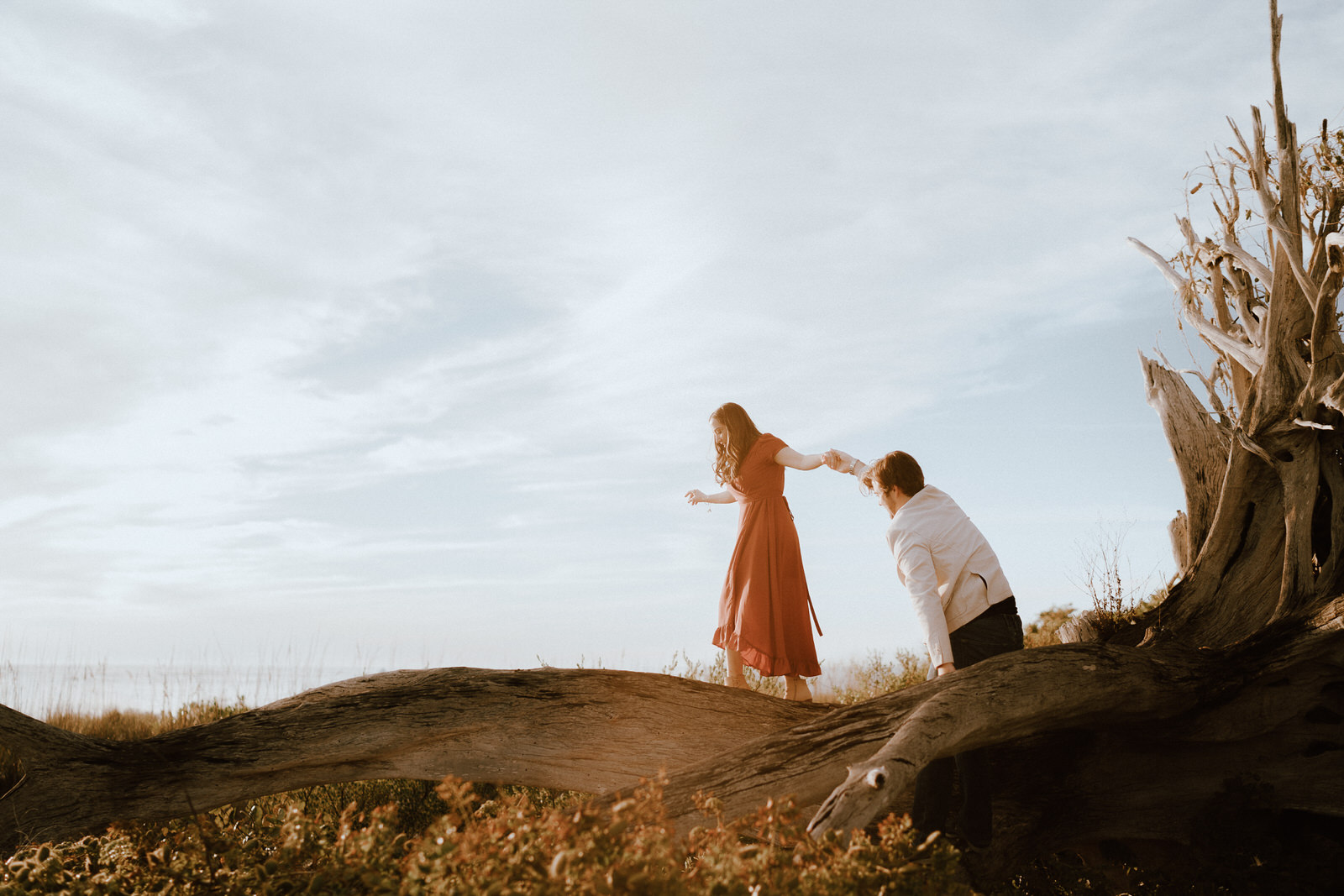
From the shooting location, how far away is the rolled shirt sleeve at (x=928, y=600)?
523cm

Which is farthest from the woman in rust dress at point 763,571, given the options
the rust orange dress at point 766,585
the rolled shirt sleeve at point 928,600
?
the rolled shirt sleeve at point 928,600

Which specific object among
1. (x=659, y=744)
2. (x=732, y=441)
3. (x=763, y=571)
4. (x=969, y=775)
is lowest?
(x=969, y=775)

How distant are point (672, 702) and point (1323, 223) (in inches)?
281

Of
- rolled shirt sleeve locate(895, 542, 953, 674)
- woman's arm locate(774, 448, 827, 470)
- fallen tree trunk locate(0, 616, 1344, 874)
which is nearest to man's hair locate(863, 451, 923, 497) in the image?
rolled shirt sleeve locate(895, 542, 953, 674)

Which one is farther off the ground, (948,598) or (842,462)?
(842,462)

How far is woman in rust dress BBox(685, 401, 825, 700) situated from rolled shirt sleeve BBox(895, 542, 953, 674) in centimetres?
217

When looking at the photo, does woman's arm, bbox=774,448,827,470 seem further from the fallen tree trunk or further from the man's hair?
the fallen tree trunk

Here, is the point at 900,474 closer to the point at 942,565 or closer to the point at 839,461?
the point at 942,565

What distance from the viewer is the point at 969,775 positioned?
5441mm

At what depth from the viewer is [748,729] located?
6.25m

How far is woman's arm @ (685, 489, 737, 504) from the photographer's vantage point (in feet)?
26.8

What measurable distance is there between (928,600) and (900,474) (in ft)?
2.93

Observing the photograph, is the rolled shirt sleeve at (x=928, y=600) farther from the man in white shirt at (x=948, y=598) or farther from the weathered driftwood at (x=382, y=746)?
the weathered driftwood at (x=382, y=746)

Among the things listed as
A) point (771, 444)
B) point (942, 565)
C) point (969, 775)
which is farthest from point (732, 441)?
point (969, 775)
